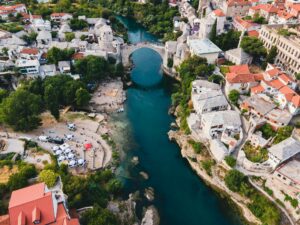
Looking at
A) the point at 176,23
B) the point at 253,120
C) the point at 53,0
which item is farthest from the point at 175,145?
the point at 53,0

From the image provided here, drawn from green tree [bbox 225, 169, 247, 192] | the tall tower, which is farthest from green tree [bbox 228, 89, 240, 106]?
the tall tower

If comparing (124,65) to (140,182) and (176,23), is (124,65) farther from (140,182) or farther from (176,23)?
(140,182)

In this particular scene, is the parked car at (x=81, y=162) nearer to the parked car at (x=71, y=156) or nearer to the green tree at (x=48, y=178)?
the parked car at (x=71, y=156)

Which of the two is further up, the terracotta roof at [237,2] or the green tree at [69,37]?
the terracotta roof at [237,2]

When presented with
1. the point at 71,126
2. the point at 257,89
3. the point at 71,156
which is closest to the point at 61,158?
the point at 71,156

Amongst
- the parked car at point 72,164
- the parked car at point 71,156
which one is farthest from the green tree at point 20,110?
the parked car at point 72,164

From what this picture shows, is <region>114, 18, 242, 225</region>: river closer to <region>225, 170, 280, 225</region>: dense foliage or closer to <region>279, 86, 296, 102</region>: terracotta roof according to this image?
<region>225, 170, 280, 225</region>: dense foliage

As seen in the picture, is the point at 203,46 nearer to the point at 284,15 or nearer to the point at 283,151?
the point at 284,15
